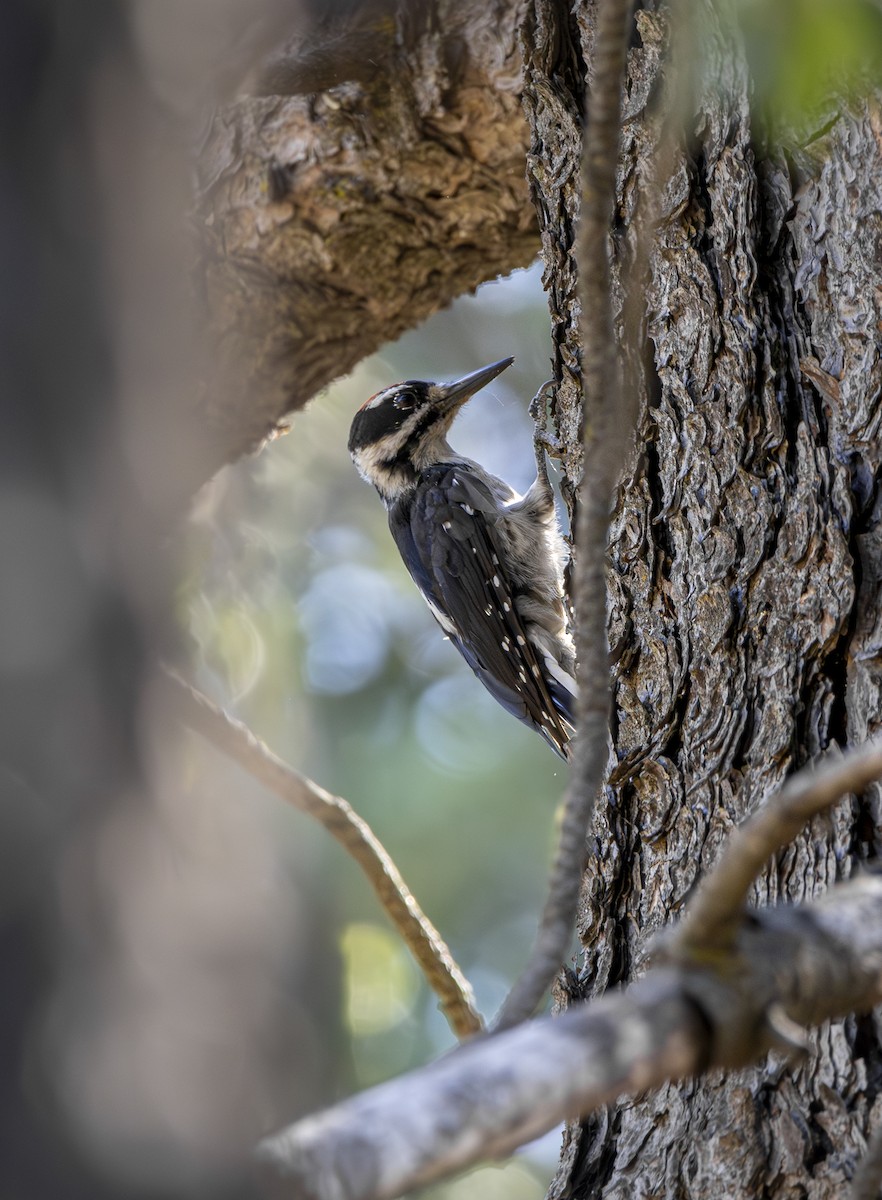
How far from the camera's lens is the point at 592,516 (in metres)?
1.39

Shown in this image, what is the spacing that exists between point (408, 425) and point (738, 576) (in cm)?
274

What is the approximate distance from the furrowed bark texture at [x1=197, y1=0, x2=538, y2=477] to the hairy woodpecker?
59 cm

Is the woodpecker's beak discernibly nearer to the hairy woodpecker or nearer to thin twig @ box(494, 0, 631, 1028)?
the hairy woodpecker

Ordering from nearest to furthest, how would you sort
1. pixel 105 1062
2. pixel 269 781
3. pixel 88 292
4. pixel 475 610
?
pixel 105 1062
pixel 88 292
pixel 269 781
pixel 475 610

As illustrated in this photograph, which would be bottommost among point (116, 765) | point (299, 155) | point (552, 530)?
point (116, 765)

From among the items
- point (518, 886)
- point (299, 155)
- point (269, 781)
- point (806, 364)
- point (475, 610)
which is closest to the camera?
point (806, 364)

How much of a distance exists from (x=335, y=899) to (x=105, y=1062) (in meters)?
4.83

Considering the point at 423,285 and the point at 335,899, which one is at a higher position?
the point at 423,285

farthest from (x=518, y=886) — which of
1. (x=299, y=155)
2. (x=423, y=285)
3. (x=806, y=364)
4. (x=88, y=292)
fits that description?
(x=88, y=292)

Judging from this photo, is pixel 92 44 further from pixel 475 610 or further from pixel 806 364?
pixel 475 610

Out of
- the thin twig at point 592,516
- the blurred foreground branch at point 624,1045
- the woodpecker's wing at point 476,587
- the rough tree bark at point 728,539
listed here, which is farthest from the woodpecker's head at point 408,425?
the blurred foreground branch at point 624,1045

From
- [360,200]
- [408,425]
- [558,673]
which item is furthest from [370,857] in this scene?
[408,425]

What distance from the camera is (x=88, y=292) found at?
1.10 m

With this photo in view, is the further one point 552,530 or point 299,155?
point 552,530
